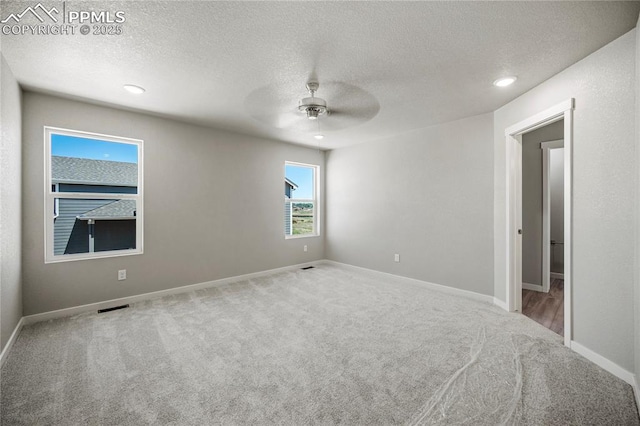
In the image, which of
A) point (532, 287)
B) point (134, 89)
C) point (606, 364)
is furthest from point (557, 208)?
point (134, 89)

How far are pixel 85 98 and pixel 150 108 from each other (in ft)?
2.02

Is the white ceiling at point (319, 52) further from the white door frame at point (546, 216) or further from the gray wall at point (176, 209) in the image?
the white door frame at point (546, 216)

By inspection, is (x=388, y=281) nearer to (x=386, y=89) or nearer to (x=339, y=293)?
(x=339, y=293)

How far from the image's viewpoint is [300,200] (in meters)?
5.44

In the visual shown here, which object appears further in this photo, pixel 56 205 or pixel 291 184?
pixel 291 184

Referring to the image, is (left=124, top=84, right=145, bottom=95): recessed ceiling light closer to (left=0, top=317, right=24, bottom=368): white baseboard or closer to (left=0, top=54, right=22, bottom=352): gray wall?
(left=0, top=54, right=22, bottom=352): gray wall

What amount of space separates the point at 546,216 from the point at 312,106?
148 inches

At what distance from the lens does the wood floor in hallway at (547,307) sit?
2.81 metres

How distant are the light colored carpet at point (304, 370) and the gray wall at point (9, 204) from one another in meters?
0.30

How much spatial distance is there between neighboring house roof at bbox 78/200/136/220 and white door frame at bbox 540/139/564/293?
577cm

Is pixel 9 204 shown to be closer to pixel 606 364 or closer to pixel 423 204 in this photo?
pixel 423 204

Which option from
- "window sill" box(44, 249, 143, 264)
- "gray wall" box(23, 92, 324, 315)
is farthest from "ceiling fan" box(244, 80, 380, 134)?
"window sill" box(44, 249, 143, 264)

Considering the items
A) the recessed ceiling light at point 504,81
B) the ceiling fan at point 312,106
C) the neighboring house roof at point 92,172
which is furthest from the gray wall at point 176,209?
the recessed ceiling light at point 504,81

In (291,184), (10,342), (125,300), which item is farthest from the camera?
(291,184)
